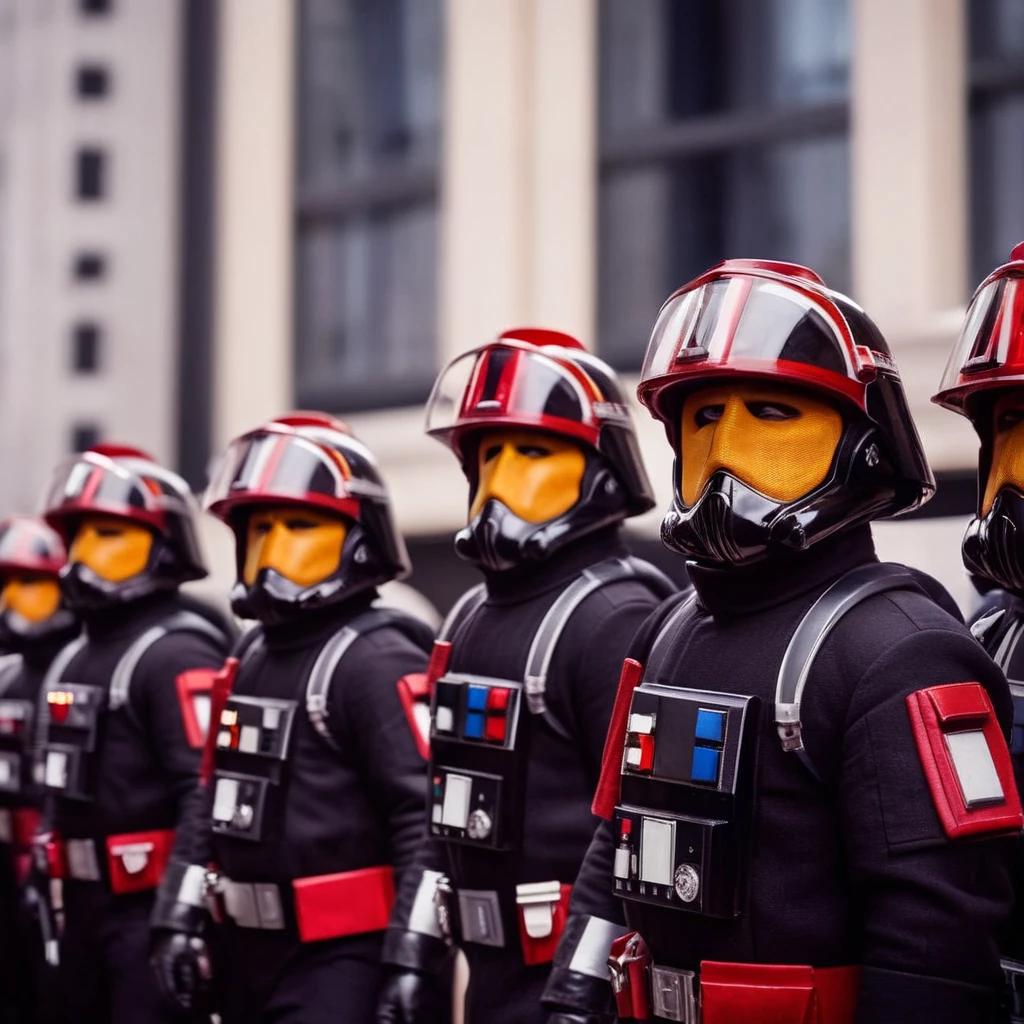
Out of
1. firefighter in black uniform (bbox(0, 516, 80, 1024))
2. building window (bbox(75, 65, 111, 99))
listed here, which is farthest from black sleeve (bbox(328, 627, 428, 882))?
building window (bbox(75, 65, 111, 99))

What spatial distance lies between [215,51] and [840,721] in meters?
7.72

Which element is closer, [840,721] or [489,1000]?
[840,721]

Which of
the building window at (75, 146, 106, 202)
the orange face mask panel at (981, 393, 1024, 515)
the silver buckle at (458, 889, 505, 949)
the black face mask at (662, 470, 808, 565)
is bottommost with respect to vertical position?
the silver buckle at (458, 889, 505, 949)

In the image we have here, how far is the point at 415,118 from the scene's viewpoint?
8812 mm

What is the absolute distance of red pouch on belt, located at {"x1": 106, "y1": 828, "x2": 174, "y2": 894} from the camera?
17.4 ft

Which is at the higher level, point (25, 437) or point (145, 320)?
point (145, 320)

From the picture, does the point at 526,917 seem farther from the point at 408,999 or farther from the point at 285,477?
the point at 285,477

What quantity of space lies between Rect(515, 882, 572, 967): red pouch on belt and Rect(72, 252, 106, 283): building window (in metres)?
7.03

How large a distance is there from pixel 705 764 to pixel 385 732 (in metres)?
1.72

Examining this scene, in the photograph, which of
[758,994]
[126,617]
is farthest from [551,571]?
[126,617]

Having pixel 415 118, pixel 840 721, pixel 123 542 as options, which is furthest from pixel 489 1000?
pixel 415 118

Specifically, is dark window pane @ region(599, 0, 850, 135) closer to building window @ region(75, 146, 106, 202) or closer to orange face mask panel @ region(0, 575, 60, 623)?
orange face mask panel @ region(0, 575, 60, 623)

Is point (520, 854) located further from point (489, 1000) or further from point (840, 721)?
point (840, 721)

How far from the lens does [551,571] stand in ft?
13.1
